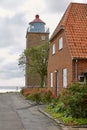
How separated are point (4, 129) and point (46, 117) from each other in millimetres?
4517

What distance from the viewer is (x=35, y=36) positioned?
73.6 meters

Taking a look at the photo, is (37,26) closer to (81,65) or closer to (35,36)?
(35,36)

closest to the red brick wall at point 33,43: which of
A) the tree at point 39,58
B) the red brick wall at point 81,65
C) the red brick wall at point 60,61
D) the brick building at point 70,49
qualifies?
the tree at point 39,58

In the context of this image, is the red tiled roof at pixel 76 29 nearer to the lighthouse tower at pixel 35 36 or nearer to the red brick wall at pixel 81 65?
the red brick wall at pixel 81 65

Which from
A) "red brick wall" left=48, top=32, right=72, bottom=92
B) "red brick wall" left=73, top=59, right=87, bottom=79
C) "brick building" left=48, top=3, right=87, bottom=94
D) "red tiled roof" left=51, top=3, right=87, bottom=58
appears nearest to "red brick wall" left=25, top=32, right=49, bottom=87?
"red brick wall" left=48, top=32, right=72, bottom=92

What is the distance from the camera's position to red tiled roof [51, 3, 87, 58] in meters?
26.1

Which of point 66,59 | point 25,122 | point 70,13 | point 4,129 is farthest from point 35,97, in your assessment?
point 4,129

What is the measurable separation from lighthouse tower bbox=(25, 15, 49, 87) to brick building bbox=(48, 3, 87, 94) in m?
33.9

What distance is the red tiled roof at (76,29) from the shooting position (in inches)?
1028

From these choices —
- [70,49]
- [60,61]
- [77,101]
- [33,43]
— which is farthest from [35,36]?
[77,101]

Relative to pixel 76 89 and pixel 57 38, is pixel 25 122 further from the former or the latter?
pixel 57 38

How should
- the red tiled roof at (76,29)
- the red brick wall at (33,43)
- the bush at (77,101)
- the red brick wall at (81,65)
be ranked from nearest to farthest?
the bush at (77,101), the red brick wall at (81,65), the red tiled roof at (76,29), the red brick wall at (33,43)

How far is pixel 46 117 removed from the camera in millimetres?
18891

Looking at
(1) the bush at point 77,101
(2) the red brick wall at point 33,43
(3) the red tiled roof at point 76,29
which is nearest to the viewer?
(1) the bush at point 77,101
